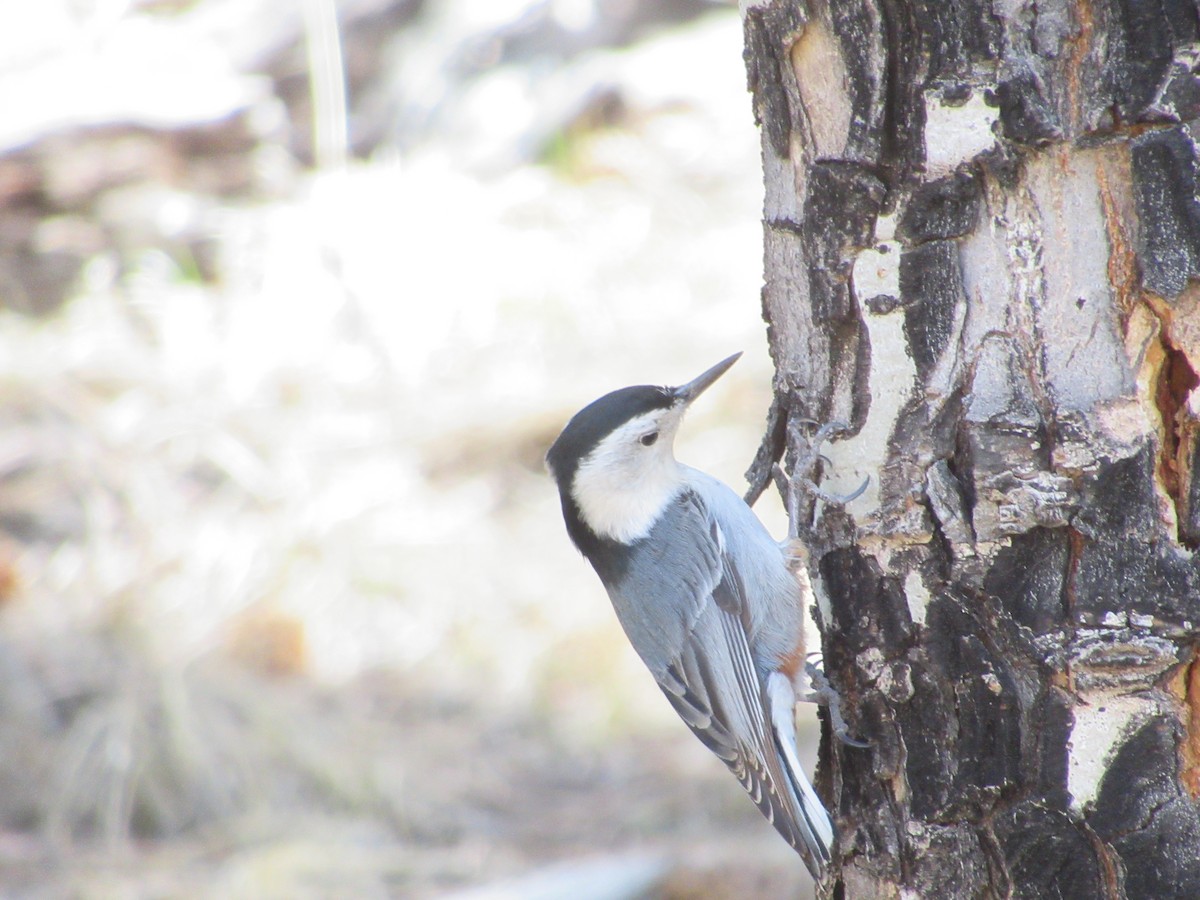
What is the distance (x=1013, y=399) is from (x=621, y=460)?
3.80ft

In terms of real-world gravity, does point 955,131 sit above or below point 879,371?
above

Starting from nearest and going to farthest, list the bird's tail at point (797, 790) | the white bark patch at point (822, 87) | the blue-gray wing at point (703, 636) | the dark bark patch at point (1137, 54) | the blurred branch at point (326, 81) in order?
the dark bark patch at point (1137, 54)
the white bark patch at point (822, 87)
the bird's tail at point (797, 790)
the blue-gray wing at point (703, 636)
the blurred branch at point (326, 81)

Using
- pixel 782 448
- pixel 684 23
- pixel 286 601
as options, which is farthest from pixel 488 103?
pixel 782 448

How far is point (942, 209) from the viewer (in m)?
1.44

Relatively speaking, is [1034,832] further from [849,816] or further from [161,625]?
[161,625]

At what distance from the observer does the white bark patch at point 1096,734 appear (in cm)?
139

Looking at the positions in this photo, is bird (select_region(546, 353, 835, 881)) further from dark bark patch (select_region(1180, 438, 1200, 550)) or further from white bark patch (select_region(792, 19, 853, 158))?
dark bark patch (select_region(1180, 438, 1200, 550))

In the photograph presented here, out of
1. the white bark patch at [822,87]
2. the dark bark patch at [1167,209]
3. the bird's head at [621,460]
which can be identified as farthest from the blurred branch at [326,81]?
the dark bark patch at [1167,209]

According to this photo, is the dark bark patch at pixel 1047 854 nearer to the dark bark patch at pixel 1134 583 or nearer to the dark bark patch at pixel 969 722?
the dark bark patch at pixel 969 722

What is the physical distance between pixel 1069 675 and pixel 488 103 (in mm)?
6408

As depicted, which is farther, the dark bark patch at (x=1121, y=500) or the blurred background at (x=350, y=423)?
the blurred background at (x=350, y=423)

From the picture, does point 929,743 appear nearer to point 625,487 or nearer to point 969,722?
point 969,722

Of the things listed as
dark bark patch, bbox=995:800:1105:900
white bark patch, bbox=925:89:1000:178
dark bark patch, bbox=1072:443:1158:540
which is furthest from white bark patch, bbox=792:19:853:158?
dark bark patch, bbox=995:800:1105:900

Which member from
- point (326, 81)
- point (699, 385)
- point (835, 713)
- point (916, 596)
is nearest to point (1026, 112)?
point (916, 596)
